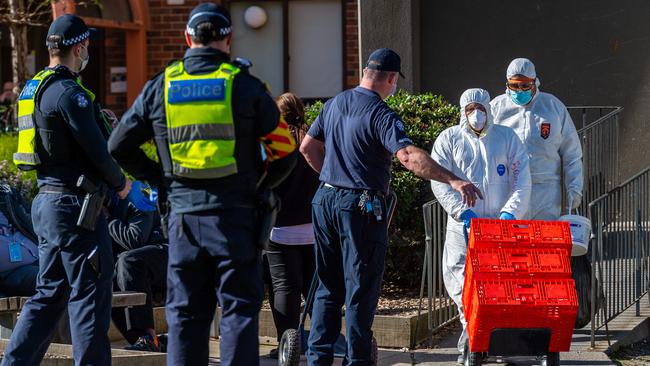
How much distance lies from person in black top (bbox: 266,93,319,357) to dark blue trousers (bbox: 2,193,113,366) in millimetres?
1523

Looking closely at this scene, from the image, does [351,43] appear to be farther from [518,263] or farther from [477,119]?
[518,263]

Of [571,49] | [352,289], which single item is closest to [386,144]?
[352,289]

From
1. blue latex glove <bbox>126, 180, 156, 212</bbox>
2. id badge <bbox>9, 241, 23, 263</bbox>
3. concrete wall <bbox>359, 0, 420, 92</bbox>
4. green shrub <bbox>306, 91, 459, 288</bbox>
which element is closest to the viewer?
blue latex glove <bbox>126, 180, 156, 212</bbox>

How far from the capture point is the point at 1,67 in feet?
57.8

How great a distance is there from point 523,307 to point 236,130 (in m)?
2.19

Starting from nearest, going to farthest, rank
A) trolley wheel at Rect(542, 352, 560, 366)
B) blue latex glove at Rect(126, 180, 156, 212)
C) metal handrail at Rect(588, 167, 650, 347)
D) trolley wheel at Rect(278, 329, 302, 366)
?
trolley wheel at Rect(542, 352, 560, 366) < trolley wheel at Rect(278, 329, 302, 366) < blue latex glove at Rect(126, 180, 156, 212) < metal handrail at Rect(588, 167, 650, 347)

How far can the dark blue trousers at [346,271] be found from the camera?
645cm

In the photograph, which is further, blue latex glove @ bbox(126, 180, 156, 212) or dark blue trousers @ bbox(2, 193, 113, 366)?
blue latex glove @ bbox(126, 180, 156, 212)

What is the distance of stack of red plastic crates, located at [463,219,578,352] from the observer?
21.8 ft

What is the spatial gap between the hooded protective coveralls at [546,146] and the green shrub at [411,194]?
131cm

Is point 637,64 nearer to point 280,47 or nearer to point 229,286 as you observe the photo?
point 280,47

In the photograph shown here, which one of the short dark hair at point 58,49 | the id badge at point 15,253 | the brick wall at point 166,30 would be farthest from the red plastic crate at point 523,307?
the brick wall at point 166,30

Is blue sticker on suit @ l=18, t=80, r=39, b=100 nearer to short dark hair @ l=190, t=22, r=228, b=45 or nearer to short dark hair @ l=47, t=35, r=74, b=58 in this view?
short dark hair @ l=47, t=35, r=74, b=58

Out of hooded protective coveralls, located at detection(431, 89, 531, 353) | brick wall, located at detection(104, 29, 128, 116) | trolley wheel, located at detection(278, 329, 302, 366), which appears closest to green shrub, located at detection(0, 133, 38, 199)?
trolley wheel, located at detection(278, 329, 302, 366)
